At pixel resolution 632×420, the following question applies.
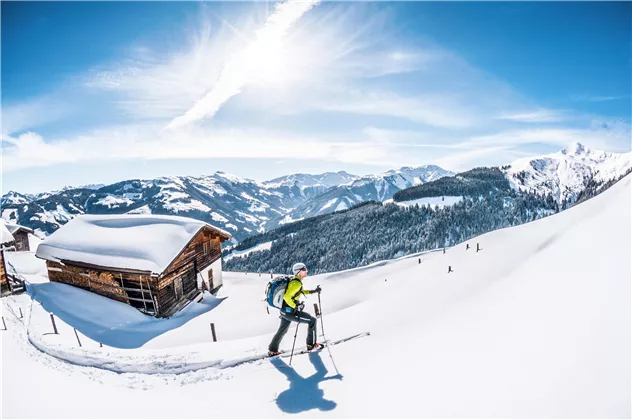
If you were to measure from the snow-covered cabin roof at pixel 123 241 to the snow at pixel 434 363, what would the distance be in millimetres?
7275

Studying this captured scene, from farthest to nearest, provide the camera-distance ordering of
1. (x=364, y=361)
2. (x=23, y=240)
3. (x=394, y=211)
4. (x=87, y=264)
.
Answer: (x=394, y=211) < (x=23, y=240) < (x=87, y=264) < (x=364, y=361)

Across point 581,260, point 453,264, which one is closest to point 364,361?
point 581,260

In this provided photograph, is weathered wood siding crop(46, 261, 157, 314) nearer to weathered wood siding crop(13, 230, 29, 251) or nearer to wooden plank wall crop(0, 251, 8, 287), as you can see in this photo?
wooden plank wall crop(0, 251, 8, 287)

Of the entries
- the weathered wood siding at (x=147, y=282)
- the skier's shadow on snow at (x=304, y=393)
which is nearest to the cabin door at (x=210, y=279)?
the weathered wood siding at (x=147, y=282)

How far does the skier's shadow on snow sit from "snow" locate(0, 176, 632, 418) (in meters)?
0.02

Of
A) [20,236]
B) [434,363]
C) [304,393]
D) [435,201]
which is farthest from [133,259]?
[435,201]

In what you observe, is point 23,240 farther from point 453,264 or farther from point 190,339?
point 453,264

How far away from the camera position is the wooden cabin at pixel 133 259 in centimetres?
1748

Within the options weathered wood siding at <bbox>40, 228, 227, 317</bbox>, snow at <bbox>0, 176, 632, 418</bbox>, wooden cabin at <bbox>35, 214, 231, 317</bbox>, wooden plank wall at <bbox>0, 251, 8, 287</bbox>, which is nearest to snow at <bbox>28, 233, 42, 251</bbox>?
wooden cabin at <bbox>35, 214, 231, 317</bbox>

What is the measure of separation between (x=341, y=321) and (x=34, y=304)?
59.6 ft

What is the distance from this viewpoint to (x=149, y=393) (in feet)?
18.2

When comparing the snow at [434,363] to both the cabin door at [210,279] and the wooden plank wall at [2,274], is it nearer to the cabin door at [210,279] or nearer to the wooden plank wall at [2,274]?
the wooden plank wall at [2,274]

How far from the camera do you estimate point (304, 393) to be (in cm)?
517

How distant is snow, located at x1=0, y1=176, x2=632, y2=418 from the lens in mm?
4238
